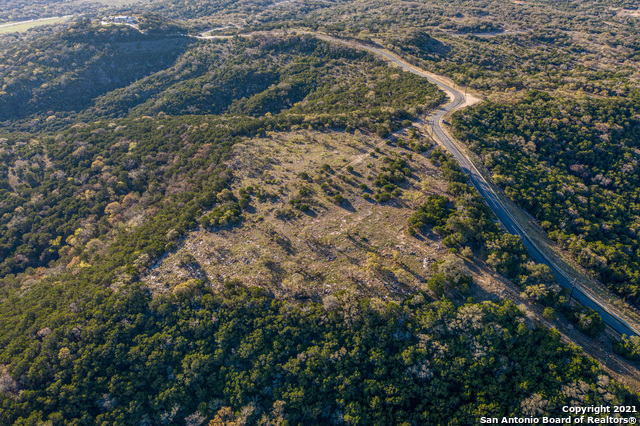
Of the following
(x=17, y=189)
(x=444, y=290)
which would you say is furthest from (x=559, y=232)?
(x=17, y=189)

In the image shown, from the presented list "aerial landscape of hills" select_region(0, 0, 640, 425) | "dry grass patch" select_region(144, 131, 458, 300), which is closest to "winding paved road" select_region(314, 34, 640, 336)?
"aerial landscape of hills" select_region(0, 0, 640, 425)

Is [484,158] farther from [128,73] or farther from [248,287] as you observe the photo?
[128,73]

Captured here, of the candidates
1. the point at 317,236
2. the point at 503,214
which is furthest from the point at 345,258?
the point at 503,214

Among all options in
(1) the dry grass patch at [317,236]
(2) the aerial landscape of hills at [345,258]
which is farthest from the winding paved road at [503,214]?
(1) the dry grass patch at [317,236]

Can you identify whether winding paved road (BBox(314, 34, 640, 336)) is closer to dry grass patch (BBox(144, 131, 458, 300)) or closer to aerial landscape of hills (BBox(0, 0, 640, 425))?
aerial landscape of hills (BBox(0, 0, 640, 425))

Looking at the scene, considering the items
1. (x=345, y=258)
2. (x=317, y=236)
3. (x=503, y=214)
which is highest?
(x=503, y=214)

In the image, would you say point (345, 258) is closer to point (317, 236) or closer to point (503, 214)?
point (317, 236)
